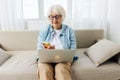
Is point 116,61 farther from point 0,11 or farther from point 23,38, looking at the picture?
point 0,11

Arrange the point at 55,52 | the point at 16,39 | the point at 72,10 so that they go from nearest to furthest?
the point at 55,52
the point at 16,39
the point at 72,10

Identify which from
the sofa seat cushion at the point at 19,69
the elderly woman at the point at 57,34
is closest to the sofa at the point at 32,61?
the sofa seat cushion at the point at 19,69

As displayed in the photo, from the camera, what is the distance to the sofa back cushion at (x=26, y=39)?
265 centimetres

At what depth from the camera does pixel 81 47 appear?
9.16ft

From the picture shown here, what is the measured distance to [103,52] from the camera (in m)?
2.15

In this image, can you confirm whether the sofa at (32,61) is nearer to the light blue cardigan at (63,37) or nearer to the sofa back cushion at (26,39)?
the sofa back cushion at (26,39)

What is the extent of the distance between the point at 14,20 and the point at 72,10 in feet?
3.30

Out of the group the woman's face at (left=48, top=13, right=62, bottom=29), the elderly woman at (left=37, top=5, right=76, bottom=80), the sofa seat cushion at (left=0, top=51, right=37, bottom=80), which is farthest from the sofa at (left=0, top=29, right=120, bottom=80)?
the woman's face at (left=48, top=13, right=62, bottom=29)

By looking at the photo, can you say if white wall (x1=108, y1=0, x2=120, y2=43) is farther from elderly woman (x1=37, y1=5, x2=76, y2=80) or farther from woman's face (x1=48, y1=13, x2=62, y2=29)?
woman's face (x1=48, y1=13, x2=62, y2=29)

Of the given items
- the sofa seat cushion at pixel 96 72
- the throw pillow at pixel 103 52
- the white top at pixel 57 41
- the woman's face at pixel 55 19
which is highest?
the woman's face at pixel 55 19

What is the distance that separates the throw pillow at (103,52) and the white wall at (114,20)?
0.64 meters

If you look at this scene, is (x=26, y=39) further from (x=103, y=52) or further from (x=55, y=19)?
(x=103, y=52)

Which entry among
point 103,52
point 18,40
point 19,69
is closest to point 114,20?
point 103,52

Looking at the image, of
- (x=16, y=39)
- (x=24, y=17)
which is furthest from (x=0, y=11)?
(x=16, y=39)
